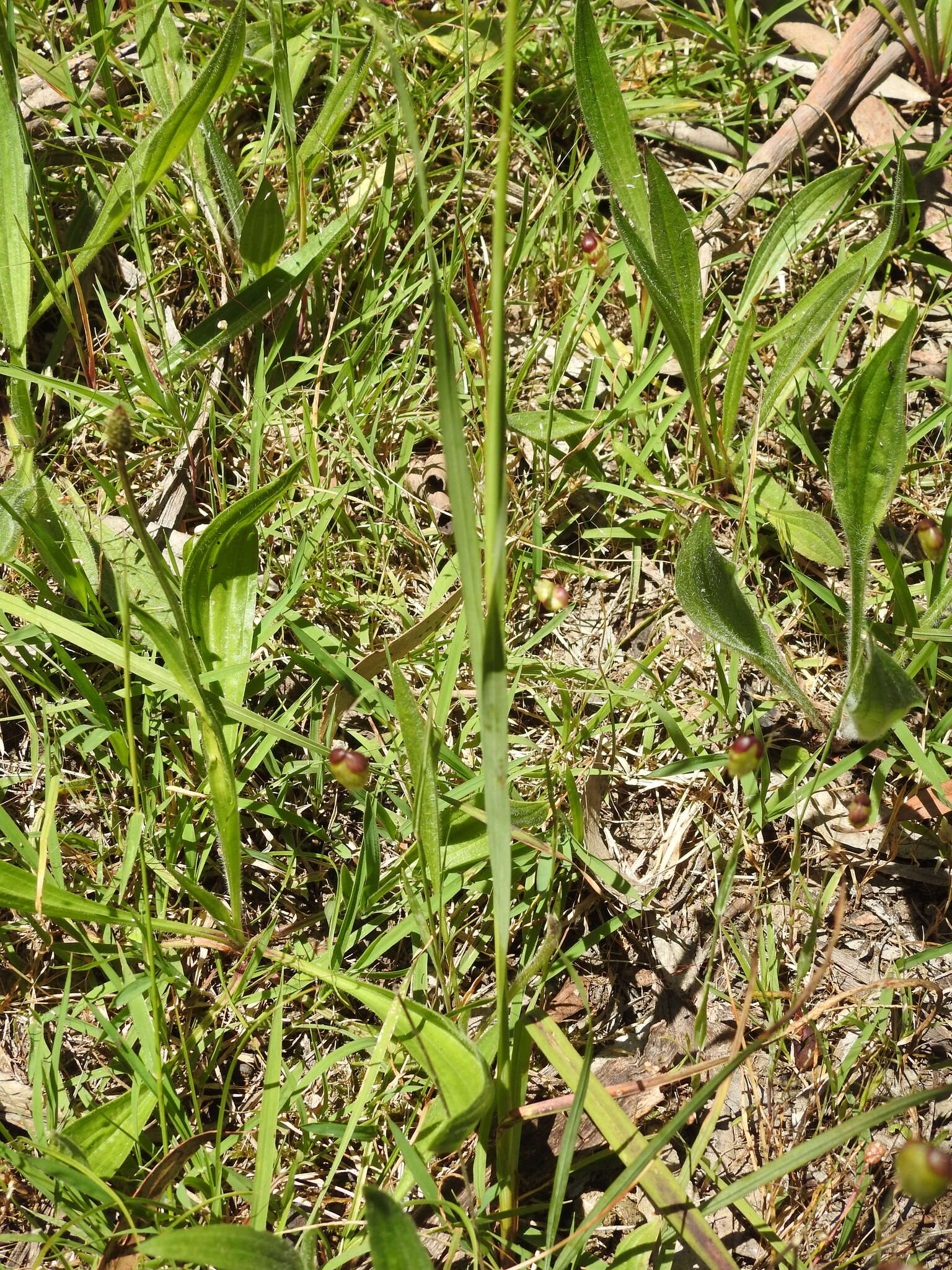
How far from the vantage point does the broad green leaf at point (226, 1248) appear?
1.28 m

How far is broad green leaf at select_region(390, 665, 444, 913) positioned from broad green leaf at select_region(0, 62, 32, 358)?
1190 millimetres

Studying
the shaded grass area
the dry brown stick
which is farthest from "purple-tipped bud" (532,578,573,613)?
the dry brown stick

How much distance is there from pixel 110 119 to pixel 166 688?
148 cm

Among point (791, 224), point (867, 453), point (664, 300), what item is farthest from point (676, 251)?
point (867, 453)

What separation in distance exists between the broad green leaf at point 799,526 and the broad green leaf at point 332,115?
1243 millimetres

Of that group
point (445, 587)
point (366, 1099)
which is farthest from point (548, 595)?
point (366, 1099)

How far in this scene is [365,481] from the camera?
7.11 feet

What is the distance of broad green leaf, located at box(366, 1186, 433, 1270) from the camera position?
122 cm

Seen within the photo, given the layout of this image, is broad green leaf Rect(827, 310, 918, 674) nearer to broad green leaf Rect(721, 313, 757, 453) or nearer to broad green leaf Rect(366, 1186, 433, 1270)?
broad green leaf Rect(721, 313, 757, 453)

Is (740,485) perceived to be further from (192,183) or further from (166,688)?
(192,183)

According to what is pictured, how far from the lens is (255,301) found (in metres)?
2.26

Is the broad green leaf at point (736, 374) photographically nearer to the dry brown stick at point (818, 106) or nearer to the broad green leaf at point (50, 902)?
the dry brown stick at point (818, 106)

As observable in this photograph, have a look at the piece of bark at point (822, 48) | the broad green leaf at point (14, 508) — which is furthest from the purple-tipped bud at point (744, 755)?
the piece of bark at point (822, 48)

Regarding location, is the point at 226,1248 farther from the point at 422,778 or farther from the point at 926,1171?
the point at 926,1171
